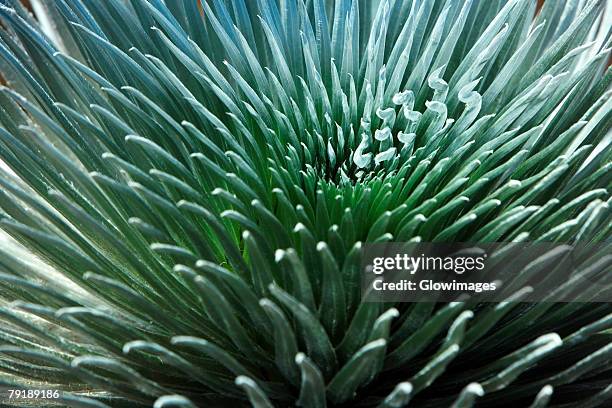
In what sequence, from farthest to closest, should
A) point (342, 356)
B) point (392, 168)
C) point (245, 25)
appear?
point (245, 25)
point (392, 168)
point (342, 356)

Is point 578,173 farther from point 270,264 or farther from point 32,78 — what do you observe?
point 32,78

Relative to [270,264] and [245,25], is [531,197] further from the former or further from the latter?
[245,25]

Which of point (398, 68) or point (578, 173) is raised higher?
point (398, 68)

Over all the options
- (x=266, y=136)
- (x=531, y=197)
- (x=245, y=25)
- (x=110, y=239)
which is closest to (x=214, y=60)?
(x=245, y=25)

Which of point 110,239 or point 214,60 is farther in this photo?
point 214,60

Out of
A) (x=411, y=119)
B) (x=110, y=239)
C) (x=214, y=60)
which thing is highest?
(x=214, y=60)

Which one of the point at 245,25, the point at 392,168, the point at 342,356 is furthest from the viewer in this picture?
the point at 245,25
